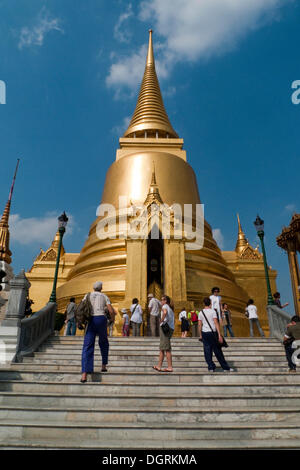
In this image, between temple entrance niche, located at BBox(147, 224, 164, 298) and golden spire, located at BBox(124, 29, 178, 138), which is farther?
golden spire, located at BBox(124, 29, 178, 138)

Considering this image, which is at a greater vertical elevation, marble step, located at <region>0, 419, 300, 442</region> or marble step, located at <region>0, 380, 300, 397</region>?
marble step, located at <region>0, 380, 300, 397</region>

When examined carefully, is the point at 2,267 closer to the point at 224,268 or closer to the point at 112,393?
the point at 224,268

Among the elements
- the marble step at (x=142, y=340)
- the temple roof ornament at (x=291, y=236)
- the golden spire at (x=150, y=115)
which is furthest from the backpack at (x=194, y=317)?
the golden spire at (x=150, y=115)

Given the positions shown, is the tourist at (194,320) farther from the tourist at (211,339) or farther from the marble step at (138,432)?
the marble step at (138,432)

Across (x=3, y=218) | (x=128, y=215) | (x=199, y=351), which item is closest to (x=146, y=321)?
(x=199, y=351)

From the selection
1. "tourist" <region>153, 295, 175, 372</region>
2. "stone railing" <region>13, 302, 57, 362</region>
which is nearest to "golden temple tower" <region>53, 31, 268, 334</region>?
"stone railing" <region>13, 302, 57, 362</region>

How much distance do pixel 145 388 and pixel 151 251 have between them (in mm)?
11198

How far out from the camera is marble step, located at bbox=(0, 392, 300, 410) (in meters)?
4.72

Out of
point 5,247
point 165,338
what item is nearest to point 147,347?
point 165,338

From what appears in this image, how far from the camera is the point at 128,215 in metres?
18.0

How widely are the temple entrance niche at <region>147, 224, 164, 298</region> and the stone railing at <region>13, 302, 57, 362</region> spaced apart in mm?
6337

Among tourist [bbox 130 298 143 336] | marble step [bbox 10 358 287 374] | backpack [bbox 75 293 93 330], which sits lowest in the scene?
marble step [bbox 10 358 287 374]

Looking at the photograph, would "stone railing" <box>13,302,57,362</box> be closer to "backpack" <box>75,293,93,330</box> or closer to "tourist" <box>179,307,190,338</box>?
"backpack" <box>75,293,93,330</box>

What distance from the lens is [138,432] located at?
12.9 ft
